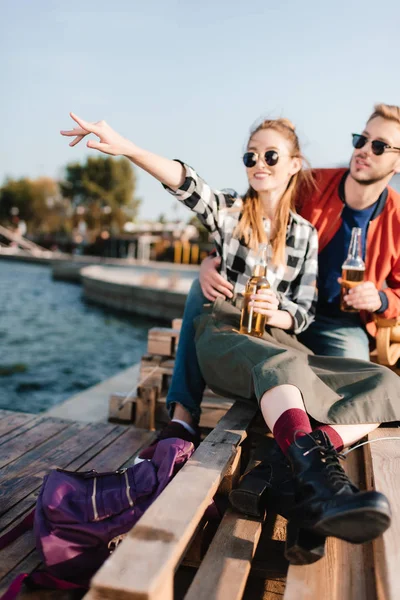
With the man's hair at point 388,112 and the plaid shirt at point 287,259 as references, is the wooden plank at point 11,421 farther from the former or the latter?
the man's hair at point 388,112

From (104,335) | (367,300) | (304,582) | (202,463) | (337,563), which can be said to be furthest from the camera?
(104,335)

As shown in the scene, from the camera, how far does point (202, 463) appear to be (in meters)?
1.88

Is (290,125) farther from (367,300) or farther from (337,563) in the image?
(337,563)

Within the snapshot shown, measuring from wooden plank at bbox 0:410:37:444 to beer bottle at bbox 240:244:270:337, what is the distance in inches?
54.5

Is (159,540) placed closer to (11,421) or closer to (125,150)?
(125,150)

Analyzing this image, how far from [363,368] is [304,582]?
108cm

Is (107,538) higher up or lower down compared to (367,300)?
lower down

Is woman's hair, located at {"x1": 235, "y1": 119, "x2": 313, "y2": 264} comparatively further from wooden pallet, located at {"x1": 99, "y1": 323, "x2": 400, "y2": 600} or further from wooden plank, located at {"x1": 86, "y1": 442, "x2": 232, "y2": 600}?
wooden plank, located at {"x1": 86, "y1": 442, "x2": 232, "y2": 600}

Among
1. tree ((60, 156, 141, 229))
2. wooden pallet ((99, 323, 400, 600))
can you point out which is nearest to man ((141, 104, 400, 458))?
wooden pallet ((99, 323, 400, 600))

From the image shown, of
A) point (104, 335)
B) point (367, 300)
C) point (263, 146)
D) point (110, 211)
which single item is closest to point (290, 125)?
point (263, 146)

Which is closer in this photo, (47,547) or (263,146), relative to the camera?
(47,547)

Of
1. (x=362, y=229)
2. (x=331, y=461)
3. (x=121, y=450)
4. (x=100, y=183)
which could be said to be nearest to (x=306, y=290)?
(x=362, y=229)

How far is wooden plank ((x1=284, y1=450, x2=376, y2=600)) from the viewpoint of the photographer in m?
1.55

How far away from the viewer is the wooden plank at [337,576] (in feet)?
5.08
